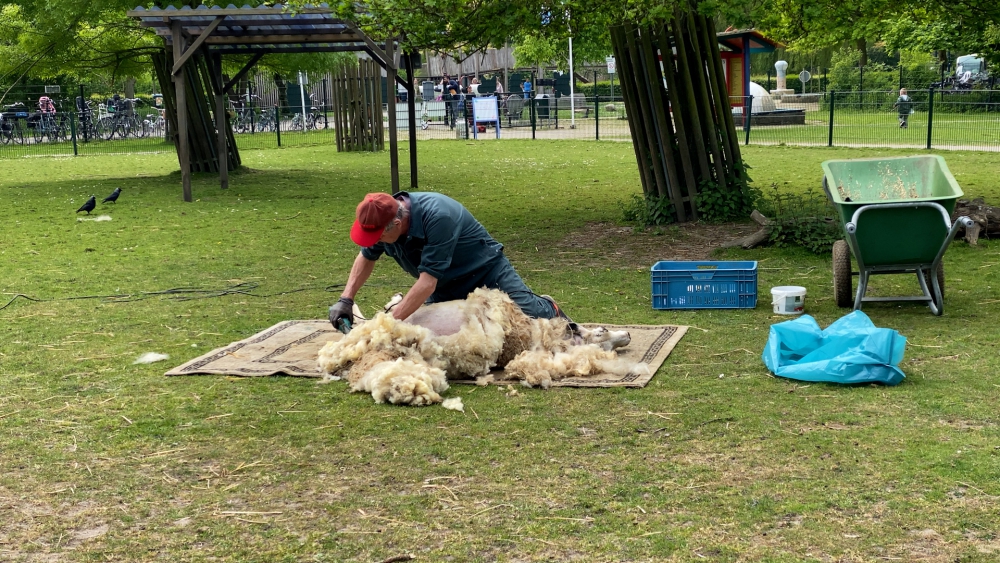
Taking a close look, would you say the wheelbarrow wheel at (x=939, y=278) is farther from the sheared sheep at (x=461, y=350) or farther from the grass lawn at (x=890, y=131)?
the grass lawn at (x=890, y=131)

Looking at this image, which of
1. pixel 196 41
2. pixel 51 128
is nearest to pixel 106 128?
pixel 51 128

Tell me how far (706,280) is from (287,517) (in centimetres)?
453

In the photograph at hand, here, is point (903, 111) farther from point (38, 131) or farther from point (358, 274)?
point (38, 131)

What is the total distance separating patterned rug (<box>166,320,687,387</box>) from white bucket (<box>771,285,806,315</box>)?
2.91 feet

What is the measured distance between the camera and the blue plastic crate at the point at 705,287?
7652 mm

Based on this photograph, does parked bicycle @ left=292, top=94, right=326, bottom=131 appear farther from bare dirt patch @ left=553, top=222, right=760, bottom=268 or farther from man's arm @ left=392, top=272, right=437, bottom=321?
man's arm @ left=392, top=272, right=437, bottom=321

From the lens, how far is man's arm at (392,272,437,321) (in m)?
5.97

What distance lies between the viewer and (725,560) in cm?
354

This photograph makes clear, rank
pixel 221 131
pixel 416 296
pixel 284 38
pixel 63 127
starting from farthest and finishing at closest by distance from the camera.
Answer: pixel 63 127, pixel 221 131, pixel 284 38, pixel 416 296

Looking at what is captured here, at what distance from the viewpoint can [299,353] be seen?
660 centimetres

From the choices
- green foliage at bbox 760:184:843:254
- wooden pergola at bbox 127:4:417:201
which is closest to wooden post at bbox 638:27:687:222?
green foliage at bbox 760:184:843:254

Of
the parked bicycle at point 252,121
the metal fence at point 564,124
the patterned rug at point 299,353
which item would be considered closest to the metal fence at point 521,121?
the metal fence at point 564,124

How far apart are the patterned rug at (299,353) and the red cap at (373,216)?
0.90 meters

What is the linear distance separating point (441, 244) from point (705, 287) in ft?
8.55
